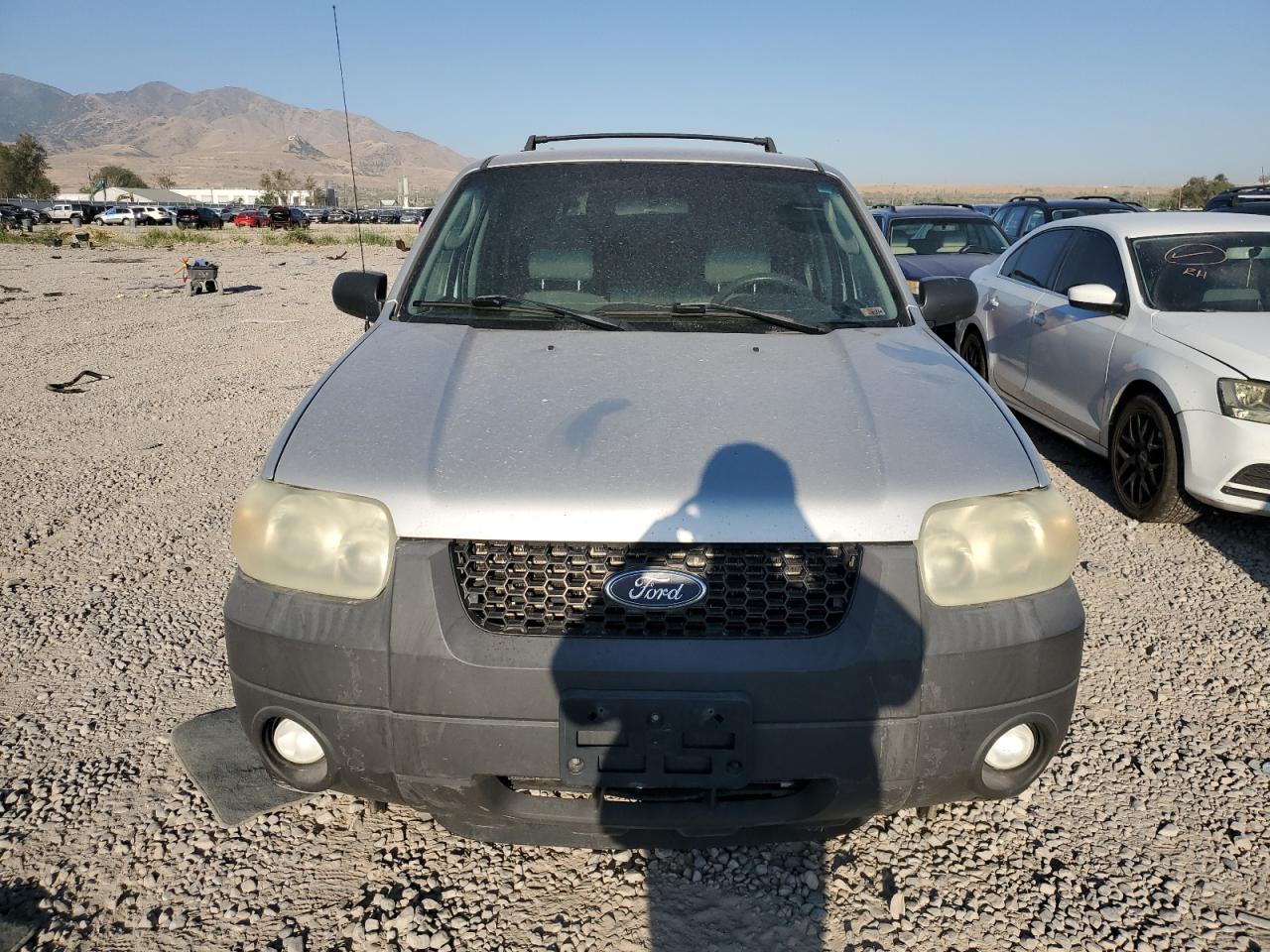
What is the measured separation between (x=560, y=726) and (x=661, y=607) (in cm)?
32

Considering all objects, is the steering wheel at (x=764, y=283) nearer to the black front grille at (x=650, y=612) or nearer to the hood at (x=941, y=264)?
the black front grille at (x=650, y=612)

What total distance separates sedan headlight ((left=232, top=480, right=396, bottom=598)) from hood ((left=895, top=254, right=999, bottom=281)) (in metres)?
8.88

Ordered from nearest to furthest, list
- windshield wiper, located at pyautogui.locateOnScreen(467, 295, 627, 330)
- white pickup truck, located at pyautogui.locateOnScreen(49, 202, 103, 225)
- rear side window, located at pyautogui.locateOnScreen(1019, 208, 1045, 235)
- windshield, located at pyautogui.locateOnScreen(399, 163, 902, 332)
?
1. windshield wiper, located at pyautogui.locateOnScreen(467, 295, 627, 330)
2. windshield, located at pyautogui.locateOnScreen(399, 163, 902, 332)
3. rear side window, located at pyautogui.locateOnScreen(1019, 208, 1045, 235)
4. white pickup truck, located at pyautogui.locateOnScreen(49, 202, 103, 225)

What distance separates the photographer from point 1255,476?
4594 mm

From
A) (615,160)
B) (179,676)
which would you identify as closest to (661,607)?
(615,160)

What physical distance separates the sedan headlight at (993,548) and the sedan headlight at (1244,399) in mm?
3170

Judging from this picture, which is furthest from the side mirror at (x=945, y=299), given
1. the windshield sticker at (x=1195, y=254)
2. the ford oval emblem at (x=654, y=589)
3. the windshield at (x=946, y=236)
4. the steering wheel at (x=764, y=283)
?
the windshield at (x=946, y=236)

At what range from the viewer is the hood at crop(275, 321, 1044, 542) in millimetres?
2002

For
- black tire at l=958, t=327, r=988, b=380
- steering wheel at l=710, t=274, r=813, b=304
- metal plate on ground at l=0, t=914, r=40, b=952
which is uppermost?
steering wheel at l=710, t=274, r=813, b=304

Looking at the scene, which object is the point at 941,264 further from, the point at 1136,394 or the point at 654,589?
the point at 654,589

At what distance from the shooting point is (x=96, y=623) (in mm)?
3865

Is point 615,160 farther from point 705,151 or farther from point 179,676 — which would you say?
point 179,676

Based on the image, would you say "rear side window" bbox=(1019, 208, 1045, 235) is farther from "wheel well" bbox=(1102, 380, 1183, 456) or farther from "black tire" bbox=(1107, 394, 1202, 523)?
"black tire" bbox=(1107, 394, 1202, 523)

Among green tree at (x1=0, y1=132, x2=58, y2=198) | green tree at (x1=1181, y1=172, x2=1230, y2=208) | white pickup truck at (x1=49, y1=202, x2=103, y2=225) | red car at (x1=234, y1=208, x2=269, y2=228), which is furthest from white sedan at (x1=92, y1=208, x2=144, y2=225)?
green tree at (x1=1181, y1=172, x2=1230, y2=208)
